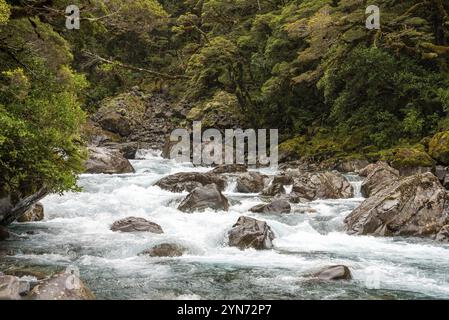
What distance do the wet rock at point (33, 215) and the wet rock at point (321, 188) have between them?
866cm

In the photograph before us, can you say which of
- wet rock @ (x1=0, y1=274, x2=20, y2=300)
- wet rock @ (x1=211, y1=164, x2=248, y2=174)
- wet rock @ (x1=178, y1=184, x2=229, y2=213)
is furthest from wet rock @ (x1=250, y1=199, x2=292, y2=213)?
wet rock @ (x1=0, y1=274, x2=20, y2=300)

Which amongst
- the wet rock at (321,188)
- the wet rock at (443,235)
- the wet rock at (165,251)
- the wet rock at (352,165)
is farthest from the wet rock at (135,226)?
the wet rock at (352,165)

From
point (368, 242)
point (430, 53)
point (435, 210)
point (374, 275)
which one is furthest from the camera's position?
point (430, 53)

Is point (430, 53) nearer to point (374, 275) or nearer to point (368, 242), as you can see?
point (368, 242)

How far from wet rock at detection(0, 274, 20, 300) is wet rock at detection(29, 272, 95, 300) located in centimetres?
30

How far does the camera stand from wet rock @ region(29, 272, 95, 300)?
7.37 meters

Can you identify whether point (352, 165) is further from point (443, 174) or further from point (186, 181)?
point (186, 181)

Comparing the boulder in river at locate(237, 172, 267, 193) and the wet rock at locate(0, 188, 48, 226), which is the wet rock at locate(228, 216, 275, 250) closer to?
the wet rock at locate(0, 188, 48, 226)

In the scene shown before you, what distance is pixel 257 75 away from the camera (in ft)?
117

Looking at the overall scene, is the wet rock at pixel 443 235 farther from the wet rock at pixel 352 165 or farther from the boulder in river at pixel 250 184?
the wet rock at pixel 352 165

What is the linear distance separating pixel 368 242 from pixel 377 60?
569 inches

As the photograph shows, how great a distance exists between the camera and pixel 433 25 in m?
26.8

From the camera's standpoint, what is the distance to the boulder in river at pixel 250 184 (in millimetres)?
21344
